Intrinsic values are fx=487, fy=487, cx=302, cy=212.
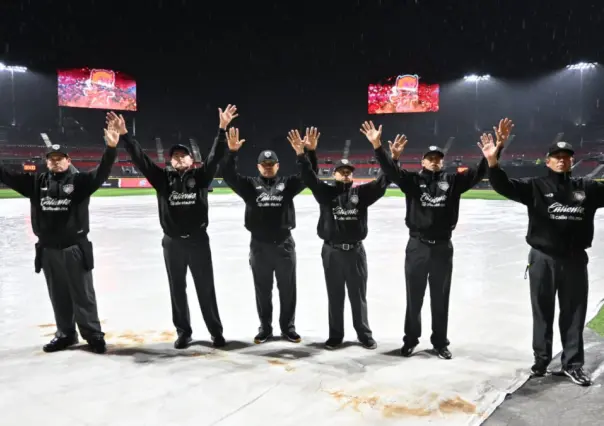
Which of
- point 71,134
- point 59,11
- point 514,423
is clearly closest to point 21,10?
point 59,11

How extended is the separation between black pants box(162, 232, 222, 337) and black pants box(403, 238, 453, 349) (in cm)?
193

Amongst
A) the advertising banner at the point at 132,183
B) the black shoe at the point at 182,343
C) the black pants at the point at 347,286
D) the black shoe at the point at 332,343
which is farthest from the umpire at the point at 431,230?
the advertising banner at the point at 132,183

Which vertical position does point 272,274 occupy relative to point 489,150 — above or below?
below

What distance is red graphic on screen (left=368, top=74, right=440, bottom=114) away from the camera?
170ft

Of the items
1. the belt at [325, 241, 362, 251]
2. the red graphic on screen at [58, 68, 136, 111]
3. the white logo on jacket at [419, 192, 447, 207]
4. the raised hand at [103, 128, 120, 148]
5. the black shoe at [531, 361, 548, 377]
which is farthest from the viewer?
the red graphic on screen at [58, 68, 136, 111]

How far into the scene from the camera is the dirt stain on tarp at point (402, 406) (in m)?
3.37

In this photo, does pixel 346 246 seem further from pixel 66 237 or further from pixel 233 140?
pixel 66 237

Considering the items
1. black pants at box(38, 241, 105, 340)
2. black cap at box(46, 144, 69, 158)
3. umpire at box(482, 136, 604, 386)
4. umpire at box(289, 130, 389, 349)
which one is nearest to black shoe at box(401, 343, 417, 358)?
umpire at box(289, 130, 389, 349)

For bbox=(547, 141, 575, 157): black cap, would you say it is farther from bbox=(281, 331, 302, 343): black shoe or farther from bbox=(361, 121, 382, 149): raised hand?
bbox=(281, 331, 302, 343): black shoe

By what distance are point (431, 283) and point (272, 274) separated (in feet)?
A: 5.30

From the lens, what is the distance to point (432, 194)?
15.2 feet

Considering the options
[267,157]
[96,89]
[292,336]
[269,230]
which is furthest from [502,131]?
[96,89]

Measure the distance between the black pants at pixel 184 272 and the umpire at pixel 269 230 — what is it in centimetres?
48

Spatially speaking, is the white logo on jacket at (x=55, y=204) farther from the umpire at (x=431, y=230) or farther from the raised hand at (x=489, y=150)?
the raised hand at (x=489, y=150)
